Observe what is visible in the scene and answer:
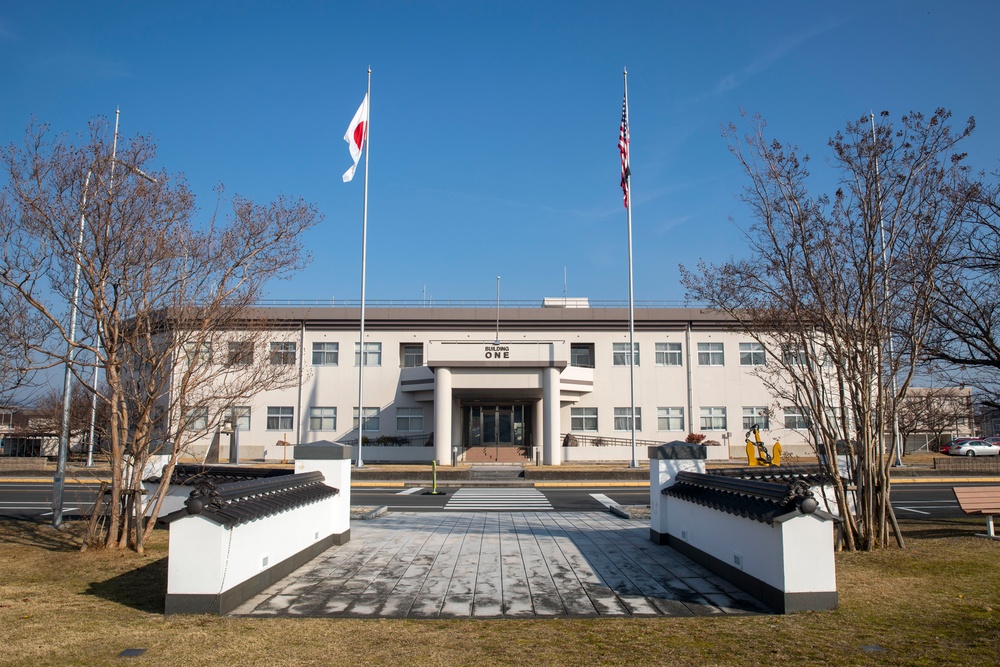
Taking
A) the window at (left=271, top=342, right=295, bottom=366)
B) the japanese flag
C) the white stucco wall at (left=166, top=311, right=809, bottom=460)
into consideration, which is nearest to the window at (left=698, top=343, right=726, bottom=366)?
the white stucco wall at (left=166, top=311, right=809, bottom=460)

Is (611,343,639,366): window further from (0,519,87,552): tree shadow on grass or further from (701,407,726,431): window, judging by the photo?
(0,519,87,552): tree shadow on grass

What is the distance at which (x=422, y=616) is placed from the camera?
7117mm

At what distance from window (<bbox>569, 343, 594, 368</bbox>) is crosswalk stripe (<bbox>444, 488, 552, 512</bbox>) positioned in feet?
62.9

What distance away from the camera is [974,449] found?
51938 mm

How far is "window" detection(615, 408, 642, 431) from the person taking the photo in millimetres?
42500

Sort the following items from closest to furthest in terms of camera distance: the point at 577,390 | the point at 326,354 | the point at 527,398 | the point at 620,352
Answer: the point at 527,398
the point at 577,390
the point at 326,354
the point at 620,352

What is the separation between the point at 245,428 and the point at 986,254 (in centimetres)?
3843

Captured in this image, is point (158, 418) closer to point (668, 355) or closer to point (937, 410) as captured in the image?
point (937, 410)

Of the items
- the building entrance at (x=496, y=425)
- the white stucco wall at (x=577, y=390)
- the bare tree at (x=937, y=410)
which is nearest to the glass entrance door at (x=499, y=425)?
the building entrance at (x=496, y=425)

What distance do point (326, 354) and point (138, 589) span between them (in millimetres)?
35490

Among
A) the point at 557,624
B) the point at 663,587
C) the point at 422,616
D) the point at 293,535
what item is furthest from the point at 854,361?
the point at 293,535

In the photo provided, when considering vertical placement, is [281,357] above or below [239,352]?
above

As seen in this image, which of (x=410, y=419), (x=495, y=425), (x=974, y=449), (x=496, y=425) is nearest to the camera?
(x=410, y=419)

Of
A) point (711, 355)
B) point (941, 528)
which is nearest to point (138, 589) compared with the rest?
point (941, 528)
